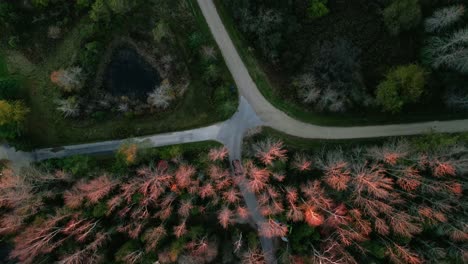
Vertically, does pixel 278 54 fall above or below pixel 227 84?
above

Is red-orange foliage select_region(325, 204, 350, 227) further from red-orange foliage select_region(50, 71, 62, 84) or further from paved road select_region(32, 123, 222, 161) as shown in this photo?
red-orange foliage select_region(50, 71, 62, 84)

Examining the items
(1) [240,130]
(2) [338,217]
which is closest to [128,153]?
(1) [240,130]

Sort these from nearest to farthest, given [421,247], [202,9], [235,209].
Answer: [421,247] → [235,209] → [202,9]

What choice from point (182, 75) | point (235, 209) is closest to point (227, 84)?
point (182, 75)

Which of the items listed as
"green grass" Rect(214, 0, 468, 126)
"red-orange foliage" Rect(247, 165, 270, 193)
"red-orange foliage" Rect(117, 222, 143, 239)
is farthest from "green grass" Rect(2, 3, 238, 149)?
"red-orange foliage" Rect(117, 222, 143, 239)

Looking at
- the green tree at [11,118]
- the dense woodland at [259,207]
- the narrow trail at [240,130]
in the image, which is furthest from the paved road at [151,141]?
the green tree at [11,118]

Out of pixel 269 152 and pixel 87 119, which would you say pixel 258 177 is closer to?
pixel 269 152

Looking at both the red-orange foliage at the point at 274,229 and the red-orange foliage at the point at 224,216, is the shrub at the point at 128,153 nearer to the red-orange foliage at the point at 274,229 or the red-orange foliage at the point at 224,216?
the red-orange foliage at the point at 224,216

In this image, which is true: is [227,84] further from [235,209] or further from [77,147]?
[77,147]
